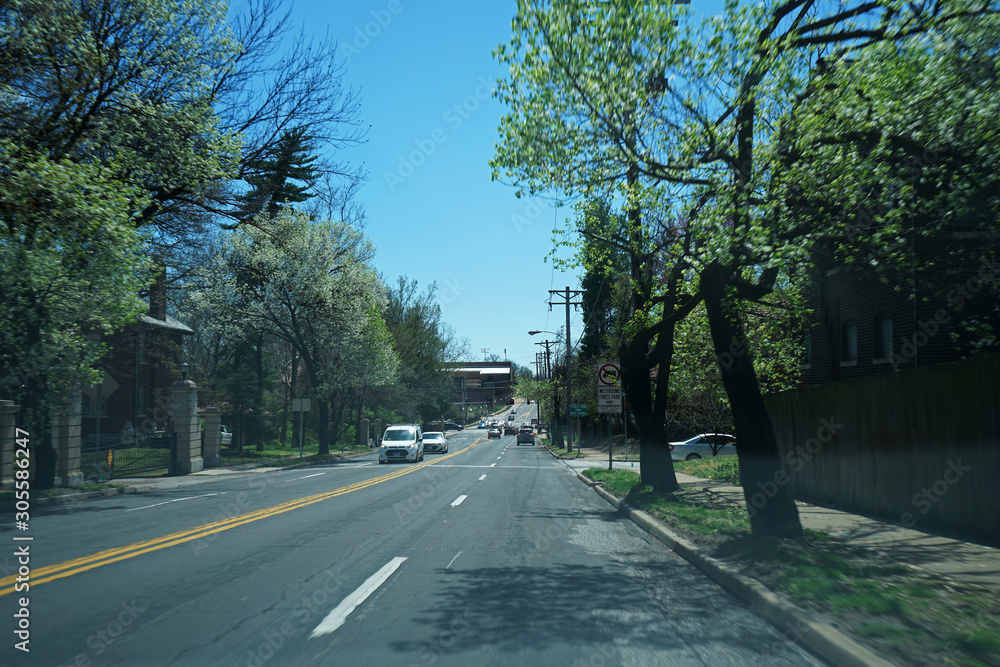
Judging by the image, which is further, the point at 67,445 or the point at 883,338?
the point at 67,445

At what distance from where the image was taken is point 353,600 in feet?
22.0

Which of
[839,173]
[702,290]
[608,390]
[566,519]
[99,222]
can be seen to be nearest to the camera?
[839,173]

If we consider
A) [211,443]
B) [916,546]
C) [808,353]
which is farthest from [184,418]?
[916,546]

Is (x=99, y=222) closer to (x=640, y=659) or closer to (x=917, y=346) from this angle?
(x=640, y=659)

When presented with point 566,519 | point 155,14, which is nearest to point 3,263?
point 155,14

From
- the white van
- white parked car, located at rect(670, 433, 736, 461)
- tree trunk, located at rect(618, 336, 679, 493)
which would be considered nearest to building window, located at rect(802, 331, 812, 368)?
tree trunk, located at rect(618, 336, 679, 493)

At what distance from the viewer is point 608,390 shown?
70.0ft

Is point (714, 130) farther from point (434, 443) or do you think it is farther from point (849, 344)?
point (434, 443)

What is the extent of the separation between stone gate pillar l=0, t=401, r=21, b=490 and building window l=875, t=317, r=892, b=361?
75.6 feet

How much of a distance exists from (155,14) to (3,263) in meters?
6.41

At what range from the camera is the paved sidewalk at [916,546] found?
732 cm

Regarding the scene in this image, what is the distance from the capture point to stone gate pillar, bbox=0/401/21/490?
62.6 feet

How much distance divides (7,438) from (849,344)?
930 inches

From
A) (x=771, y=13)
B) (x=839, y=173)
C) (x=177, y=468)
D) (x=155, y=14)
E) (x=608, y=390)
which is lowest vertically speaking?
(x=177, y=468)
